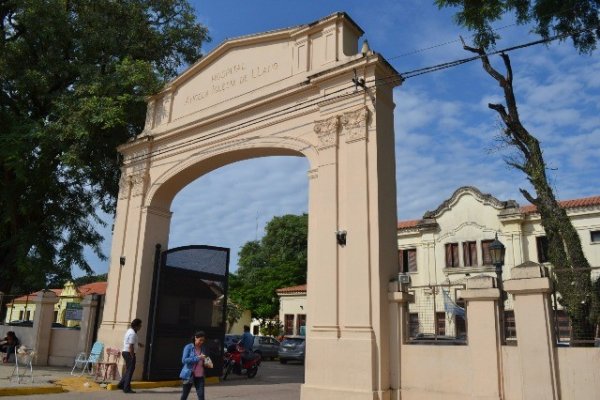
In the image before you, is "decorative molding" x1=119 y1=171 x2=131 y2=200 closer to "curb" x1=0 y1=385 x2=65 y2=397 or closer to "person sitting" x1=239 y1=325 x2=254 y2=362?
"curb" x1=0 y1=385 x2=65 y2=397

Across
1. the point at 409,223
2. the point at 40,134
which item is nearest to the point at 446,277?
the point at 409,223

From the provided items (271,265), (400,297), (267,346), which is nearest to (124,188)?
(400,297)

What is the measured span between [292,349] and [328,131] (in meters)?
16.4

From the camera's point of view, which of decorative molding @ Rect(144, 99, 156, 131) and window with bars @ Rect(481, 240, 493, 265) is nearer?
decorative molding @ Rect(144, 99, 156, 131)

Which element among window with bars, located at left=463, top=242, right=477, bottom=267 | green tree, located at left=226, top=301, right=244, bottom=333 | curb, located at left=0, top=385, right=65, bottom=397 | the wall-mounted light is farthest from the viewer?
green tree, located at left=226, top=301, right=244, bottom=333

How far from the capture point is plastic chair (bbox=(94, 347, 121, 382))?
12.0 m

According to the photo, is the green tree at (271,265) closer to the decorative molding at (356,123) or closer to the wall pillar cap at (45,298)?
the wall pillar cap at (45,298)

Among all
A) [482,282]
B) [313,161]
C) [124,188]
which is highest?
[124,188]

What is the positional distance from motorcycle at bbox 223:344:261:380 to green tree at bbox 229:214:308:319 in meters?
25.0

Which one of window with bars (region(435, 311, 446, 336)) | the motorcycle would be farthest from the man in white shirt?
window with bars (region(435, 311, 446, 336))

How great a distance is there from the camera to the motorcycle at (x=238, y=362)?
14500 millimetres

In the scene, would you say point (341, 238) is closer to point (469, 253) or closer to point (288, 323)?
point (469, 253)

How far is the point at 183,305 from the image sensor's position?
42.2ft

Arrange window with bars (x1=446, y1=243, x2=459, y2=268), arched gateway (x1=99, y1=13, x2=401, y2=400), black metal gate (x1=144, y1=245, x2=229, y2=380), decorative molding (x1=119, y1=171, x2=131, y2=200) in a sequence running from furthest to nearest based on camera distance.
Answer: window with bars (x1=446, y1=243, x2=459, y2=268) → decorative molding (x1=119, y1=171, x2=131, y2=200) → black metal gate (x1=144, y1=245, x2=229, y2=380) → arched gateway (x1=99, y1=13, x2=401, y2=400)
